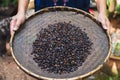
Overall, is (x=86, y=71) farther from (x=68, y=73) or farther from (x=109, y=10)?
(x=109, y=10)

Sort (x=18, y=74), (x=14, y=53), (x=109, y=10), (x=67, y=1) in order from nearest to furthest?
1. (x=14, y=53)
2. (x=67, y=1)
3. (x=18, y=74)
4. (x=109, y=10)

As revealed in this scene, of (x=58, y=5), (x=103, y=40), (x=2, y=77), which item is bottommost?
(x=2, y=77)

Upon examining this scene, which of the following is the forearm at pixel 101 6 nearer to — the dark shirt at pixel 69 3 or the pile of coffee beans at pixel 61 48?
the dark shirt at pixel 69 3

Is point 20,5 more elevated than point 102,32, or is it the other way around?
point 20,5

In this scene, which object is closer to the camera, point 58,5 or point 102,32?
point 102,32

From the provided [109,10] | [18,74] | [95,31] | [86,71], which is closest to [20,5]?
[95,31]

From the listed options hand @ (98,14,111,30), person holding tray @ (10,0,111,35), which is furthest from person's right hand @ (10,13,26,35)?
hand @ (98,14,111,30)

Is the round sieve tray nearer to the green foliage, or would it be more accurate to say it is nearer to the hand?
the hand
